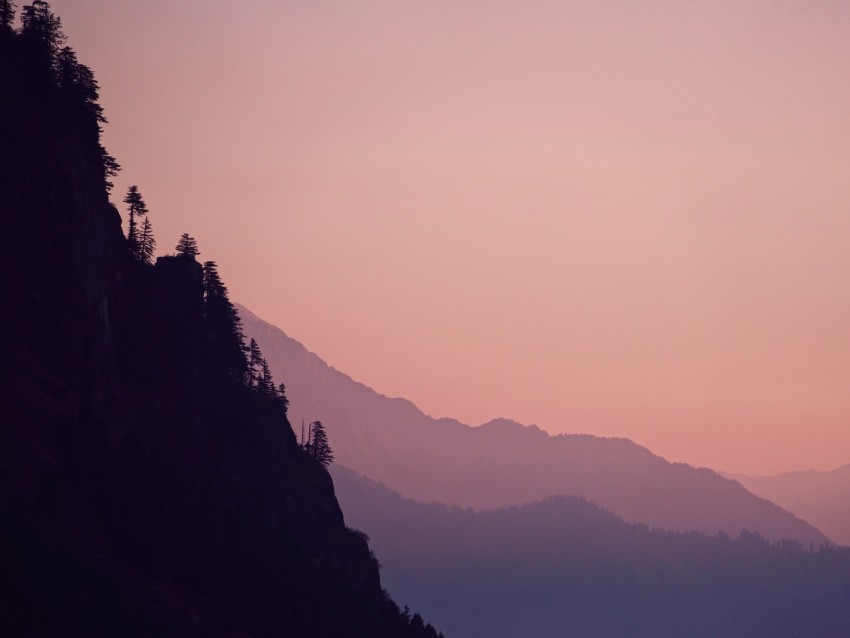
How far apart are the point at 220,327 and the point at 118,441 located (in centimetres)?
3146

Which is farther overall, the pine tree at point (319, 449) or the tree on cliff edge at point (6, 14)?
the pine tree at point (319, 449)

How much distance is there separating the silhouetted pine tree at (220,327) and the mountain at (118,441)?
254 mm

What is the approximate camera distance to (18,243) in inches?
2874

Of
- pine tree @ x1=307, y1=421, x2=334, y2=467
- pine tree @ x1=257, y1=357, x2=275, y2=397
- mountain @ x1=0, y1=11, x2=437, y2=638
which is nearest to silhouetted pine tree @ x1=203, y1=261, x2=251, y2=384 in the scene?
mountain @ x1=0, y1=11, x2=437, y2=638

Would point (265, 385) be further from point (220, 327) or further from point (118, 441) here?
point (118, 441)

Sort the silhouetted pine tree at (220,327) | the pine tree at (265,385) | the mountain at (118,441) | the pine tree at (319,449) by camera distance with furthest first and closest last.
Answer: the pine tree at (319,449) < the pine tree at (265,385) < the silhouetted pine tree at (220,327) < the mountain at (118,441)

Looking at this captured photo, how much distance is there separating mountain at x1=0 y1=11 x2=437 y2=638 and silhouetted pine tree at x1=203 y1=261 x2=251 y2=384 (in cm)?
25

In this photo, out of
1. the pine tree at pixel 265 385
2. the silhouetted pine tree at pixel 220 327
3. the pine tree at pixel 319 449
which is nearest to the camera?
the silhouetted pine tree at pixel 220 327

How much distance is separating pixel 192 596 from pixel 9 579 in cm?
1906

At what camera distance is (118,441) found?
74750 millimetres

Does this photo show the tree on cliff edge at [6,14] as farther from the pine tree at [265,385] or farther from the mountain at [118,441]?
the pine tree at [265,385]

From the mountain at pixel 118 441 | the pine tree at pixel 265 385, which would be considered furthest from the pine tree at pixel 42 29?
the pine tree at pixel 265 385

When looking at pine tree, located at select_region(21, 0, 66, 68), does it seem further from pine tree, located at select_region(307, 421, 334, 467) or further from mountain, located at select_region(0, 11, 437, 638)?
pine tree, located at select_region(307, 421, 334, 467)

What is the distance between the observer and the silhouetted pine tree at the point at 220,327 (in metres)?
103
